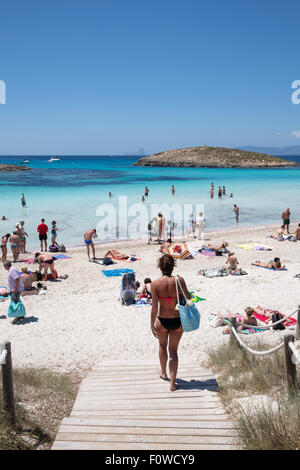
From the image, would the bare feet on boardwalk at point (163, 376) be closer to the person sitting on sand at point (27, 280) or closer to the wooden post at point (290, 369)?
the wooden post at point (290, 369)

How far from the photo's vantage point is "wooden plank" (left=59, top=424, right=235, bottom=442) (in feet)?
11.3

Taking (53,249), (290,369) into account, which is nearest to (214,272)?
(53,249)

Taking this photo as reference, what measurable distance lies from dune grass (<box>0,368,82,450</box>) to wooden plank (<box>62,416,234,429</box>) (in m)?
0.42

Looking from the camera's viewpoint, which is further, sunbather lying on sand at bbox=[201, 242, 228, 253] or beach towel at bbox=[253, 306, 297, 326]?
sunbather lying on sand at bbox=[201, 242, 228, 253]

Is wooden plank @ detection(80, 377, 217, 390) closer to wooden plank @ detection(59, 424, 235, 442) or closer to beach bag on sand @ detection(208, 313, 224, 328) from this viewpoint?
wooden plank @ detection(59, 424, 235, 442)

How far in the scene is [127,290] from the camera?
34.3ft

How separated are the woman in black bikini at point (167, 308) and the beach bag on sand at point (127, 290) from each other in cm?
580

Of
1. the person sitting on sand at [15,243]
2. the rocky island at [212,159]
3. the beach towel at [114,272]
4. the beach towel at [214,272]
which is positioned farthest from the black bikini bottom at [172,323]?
the rocky island at [212,159]

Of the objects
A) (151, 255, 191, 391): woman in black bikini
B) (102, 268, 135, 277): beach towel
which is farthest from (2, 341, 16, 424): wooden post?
(102, 268, 135, 277): beach towel

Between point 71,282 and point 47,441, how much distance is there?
9069mm

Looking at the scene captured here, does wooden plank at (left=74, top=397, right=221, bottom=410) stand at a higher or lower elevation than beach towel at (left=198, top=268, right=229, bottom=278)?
higher

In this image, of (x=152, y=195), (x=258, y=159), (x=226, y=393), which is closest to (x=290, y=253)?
(x=226, y=393)

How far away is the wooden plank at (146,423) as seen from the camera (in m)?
3.58
